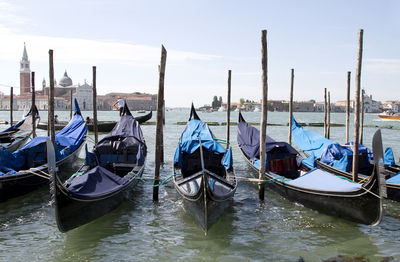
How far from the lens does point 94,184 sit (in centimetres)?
517

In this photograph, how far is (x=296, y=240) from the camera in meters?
4.78

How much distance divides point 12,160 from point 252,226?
463 centimetres

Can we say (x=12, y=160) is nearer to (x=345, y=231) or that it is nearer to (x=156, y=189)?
(x=156, y=189)

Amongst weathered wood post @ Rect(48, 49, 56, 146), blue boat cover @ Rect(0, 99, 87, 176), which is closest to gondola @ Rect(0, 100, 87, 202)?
blue boat cover @ Rect(0, 99, 87, 176)

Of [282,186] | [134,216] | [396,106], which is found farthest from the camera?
[396,106]

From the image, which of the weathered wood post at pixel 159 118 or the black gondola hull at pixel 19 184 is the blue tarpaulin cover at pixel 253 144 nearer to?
the weathered wood post at pixel 159 118

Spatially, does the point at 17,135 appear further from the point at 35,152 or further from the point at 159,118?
the point at 159,118

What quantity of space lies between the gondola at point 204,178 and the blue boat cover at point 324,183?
1.04 metres

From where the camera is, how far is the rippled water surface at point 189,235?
435 centimetres

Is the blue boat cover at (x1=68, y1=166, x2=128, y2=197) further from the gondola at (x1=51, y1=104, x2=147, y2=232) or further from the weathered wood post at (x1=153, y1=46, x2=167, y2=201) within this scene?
the weathered wood post at (x1=153, y1=46, x2=167, y2=201)

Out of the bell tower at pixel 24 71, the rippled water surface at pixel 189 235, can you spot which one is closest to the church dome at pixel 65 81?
the bell tower at pixel 24 71

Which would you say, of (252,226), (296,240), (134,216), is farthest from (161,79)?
(296,240)

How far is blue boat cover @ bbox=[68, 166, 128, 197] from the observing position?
4.89 m

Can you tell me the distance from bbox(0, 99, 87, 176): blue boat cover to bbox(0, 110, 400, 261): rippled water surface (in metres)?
0.92
